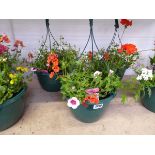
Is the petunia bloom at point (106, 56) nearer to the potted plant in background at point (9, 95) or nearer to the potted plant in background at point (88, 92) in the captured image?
the potted plant in background at point (88, 92)

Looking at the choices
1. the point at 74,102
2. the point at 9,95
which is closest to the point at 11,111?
the point at 9,95

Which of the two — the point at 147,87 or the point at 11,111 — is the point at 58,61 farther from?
the point at 147,87

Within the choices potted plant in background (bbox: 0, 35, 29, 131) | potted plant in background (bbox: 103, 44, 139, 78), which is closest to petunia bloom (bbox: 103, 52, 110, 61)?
potted plant in background (bbox: 103, 44, 139, 78)

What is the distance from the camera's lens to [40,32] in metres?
1.30

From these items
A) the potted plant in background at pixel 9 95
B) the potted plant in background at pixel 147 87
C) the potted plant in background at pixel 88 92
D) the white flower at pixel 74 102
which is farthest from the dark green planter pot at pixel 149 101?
the potted plant in background at pixel 9 95

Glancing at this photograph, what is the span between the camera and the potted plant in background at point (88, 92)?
83 centimetres

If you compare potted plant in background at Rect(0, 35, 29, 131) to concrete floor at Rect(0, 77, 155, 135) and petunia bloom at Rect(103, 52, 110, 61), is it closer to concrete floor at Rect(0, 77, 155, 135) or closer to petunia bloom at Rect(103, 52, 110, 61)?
concrete floor at Rect(0, 77, 155, 135)

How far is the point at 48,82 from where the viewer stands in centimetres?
114

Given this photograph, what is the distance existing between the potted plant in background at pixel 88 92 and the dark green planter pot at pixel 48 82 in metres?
0.21

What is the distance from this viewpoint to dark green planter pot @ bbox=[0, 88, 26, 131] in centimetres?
84

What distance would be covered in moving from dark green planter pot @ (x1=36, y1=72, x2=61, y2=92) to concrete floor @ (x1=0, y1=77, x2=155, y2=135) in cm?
7
